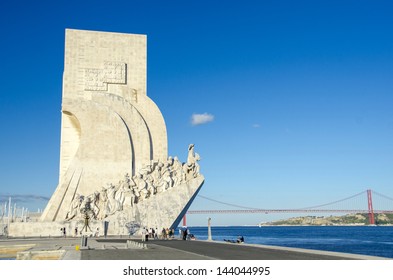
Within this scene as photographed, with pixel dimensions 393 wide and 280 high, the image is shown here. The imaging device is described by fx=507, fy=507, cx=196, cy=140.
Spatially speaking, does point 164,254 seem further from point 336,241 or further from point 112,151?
point 336,241

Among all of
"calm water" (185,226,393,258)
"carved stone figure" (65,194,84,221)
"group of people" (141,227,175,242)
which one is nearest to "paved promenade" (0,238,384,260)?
"group of people" (141,227,175,242)

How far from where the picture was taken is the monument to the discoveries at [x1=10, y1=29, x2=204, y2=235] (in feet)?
63.0

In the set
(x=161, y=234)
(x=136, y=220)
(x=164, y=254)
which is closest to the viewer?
(x=164, y=254)

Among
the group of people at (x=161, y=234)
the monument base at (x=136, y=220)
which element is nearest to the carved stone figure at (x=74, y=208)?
the monument base at (x=136, y=220)

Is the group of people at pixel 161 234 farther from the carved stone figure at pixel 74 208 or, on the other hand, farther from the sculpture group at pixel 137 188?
the carved stone figure at pixel 74 208

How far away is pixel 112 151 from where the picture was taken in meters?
21.3

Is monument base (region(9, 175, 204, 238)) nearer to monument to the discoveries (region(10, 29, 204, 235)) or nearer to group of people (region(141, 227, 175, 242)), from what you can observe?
monument to the discoveries (region(10, 29, 204, 235))

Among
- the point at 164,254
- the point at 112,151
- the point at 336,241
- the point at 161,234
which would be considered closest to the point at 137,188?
the point at 112,151

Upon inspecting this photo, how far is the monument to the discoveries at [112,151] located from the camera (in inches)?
755
